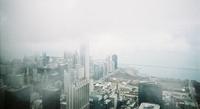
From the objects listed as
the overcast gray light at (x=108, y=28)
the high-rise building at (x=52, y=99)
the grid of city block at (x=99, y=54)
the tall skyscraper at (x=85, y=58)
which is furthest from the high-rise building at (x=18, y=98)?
the tall skyscraper at (x=85, y=58)

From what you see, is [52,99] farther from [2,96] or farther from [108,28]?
[108,28]

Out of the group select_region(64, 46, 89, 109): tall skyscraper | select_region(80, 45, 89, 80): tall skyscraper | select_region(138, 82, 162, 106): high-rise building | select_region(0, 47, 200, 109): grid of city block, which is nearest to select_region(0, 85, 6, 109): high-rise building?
select_region(0, 47, 200, 109): grid of city block

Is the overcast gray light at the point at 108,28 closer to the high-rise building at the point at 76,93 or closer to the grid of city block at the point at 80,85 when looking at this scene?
the grid of city block at the point at 80,85

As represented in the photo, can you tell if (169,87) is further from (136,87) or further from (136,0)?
(136,0)

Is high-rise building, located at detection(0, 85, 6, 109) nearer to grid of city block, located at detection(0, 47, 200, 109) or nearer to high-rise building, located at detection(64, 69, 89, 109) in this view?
grid of city block, located at detection(0, 47, 200, 109)

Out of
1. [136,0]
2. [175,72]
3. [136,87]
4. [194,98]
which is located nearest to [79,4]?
[136,0]
